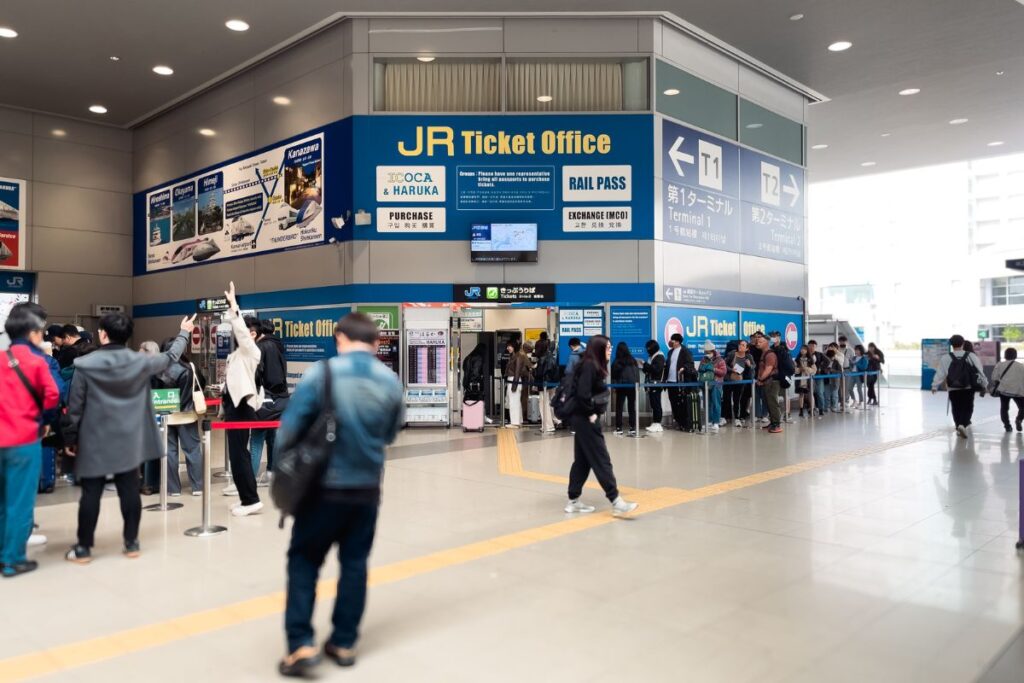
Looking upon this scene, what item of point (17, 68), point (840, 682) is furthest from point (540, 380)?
point (17, 68)

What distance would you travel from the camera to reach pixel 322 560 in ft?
9.51

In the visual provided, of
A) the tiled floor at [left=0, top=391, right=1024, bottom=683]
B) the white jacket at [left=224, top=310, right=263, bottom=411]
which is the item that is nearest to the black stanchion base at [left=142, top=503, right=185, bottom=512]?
the tiled floor at [left=0, top=391, right=1024, bottom=683]

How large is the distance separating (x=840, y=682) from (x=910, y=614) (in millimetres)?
959

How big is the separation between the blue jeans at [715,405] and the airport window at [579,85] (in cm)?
465

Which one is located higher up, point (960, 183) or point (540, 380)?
point (960, 183)

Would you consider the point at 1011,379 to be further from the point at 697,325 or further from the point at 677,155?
the point at 677,155

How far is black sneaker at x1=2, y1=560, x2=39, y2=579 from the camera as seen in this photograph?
4.05 meters

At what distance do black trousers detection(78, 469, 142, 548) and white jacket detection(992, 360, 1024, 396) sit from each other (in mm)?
11221

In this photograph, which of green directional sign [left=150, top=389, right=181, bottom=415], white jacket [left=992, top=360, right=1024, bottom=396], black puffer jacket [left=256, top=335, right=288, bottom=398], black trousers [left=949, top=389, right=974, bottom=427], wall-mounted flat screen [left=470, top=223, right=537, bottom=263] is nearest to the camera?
green directional sign [left=150, top=389, right=181, bottom=415]

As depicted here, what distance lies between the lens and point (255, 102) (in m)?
12.8

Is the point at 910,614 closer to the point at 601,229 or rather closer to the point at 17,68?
the point at 601,229

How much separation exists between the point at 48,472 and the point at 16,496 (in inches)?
118

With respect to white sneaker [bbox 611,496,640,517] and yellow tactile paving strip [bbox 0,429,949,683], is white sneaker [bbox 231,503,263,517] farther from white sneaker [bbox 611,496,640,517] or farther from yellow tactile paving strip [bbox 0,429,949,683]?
white sneaker [bbox 611,496,640,517]

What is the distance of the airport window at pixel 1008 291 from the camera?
25.5 m
